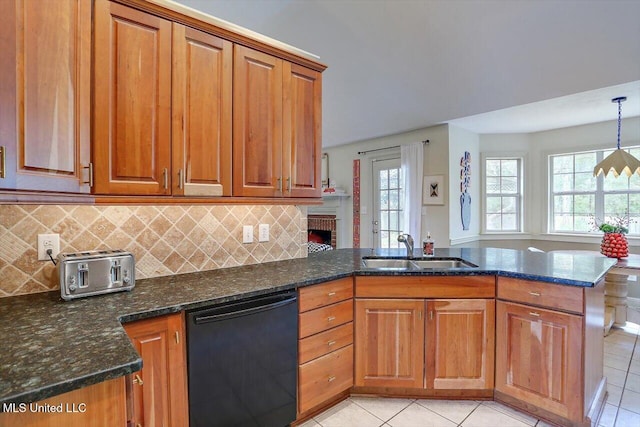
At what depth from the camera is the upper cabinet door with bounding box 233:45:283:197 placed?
1.98 m

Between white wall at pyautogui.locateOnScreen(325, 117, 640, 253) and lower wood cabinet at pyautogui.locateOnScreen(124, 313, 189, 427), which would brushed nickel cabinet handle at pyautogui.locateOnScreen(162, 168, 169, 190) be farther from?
white wall at pyautogui.locateOnScreen(325, 117, 640, 253)

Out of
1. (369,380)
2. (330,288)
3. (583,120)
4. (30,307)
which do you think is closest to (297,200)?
(330,288)

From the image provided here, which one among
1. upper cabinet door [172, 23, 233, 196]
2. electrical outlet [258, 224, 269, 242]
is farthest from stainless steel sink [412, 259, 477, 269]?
upper cabinet door [172, 23, 233, 196]

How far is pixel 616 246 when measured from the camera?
11.4 ft

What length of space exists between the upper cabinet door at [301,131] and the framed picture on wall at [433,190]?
2852mm

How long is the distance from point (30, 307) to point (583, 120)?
242 inches

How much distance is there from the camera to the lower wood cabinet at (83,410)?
2.75 feet

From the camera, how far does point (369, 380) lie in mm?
2213

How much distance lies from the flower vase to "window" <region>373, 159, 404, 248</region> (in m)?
2.49

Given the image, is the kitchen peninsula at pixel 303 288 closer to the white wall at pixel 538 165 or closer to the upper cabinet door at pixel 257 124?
the upper cabinet door at pixel 257 124

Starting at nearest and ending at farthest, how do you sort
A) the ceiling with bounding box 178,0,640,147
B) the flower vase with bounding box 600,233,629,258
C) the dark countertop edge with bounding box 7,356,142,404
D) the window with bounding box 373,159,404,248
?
the dark countertop edge with bounding box 7,356,142,404
the ceiling with bounding box 178,0,640,147
the flower vase with bounding box 600,233,629,258
the window with bounding box 373,159,404,248

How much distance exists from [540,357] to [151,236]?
2434 millimetres

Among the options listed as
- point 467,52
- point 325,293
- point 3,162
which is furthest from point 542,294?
point 3,162

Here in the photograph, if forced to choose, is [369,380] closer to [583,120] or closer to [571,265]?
[571,265]
